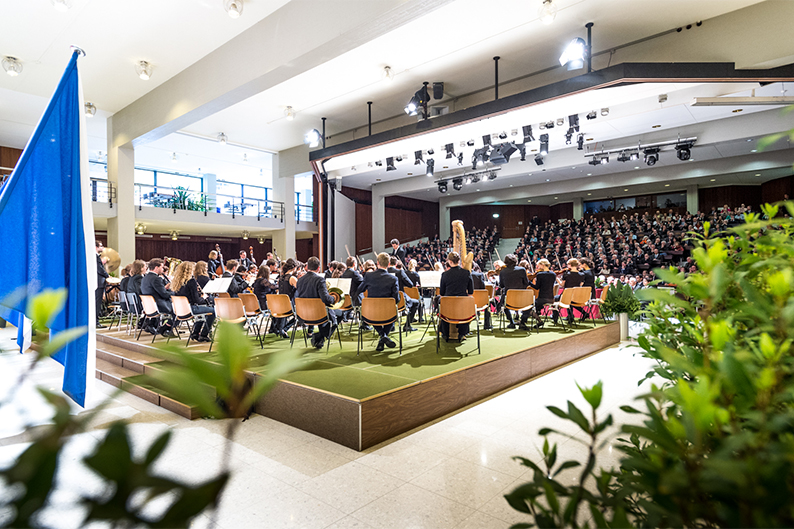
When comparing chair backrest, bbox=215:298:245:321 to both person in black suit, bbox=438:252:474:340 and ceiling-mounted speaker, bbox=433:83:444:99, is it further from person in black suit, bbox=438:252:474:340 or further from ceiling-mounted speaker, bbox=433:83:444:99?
ceiling-mounted speaker, bbox=433:83:444:99

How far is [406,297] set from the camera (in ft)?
21.8

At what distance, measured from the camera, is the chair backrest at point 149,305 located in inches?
235

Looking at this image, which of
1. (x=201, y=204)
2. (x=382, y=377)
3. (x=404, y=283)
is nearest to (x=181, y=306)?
(x=404, y=283)

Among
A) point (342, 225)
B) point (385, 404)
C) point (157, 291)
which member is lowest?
point (385, 404)

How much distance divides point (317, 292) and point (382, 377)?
1732 mm

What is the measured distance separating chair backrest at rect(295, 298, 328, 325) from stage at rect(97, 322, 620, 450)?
0.40 meters

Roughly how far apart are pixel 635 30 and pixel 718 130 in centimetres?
544

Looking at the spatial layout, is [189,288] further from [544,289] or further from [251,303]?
[544,289]

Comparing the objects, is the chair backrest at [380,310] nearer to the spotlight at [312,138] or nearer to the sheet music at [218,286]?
the sheet music at [218,286]

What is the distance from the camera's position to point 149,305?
236 inches

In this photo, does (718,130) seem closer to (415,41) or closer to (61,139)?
(415,41)

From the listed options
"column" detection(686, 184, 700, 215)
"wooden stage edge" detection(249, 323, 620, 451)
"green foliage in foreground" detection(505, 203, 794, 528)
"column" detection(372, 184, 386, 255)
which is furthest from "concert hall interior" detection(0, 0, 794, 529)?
"column" detection(686, 184, 700, 215)

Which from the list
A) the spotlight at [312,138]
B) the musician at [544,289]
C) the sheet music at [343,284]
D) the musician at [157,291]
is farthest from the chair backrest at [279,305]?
the spotlight at [312,138]

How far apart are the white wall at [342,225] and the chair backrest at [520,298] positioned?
7666mm
